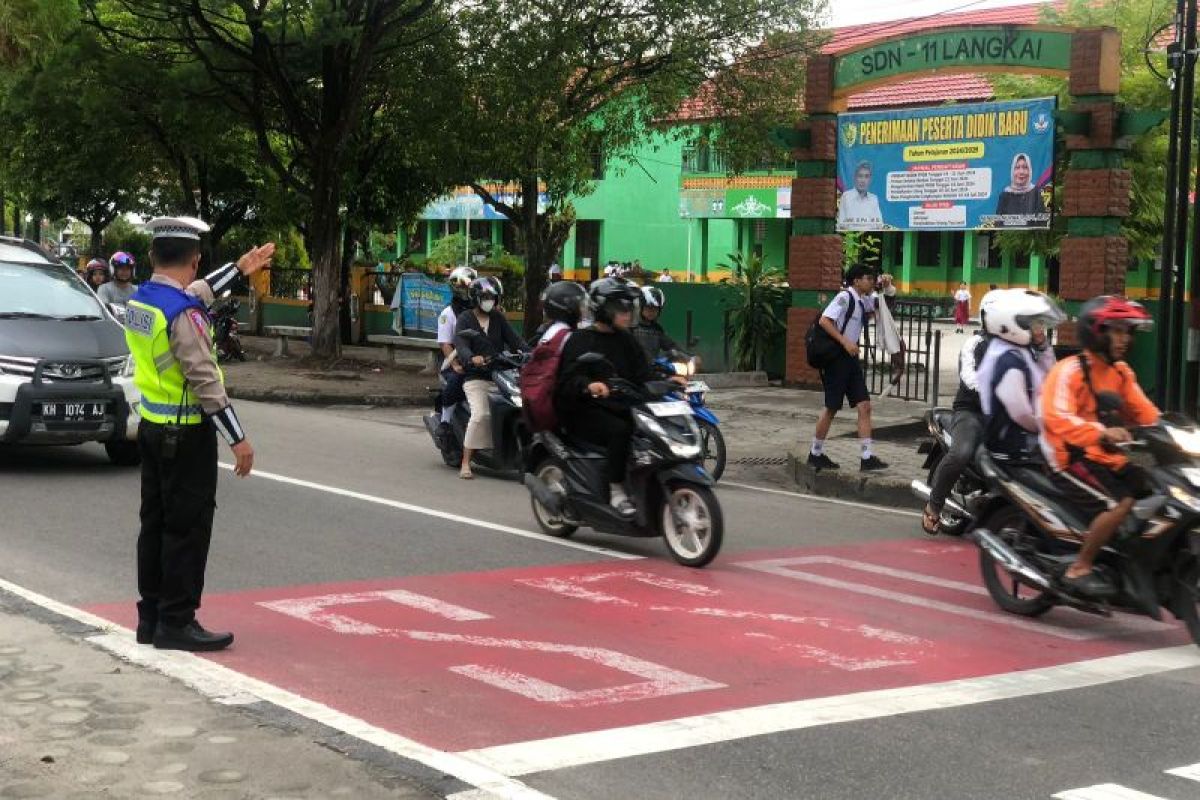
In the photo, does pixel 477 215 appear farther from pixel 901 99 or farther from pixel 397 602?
pixel 397 602

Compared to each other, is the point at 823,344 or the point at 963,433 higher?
the point at 823,344

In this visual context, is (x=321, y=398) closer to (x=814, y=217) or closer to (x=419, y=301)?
(x=814, y=217)

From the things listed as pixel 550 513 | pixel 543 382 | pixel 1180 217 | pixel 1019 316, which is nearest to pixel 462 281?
pixel 543 382

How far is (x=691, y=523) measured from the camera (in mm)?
9484

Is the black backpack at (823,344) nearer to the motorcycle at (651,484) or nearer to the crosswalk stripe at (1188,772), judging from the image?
the motorcycle at (651,484)

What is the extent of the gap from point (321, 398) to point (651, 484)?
11.6 metres

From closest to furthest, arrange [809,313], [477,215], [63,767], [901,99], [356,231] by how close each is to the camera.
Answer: [63,767] < [809,313] < [356,231] < [901,99] < [477,215]

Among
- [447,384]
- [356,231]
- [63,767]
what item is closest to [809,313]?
[447,384]

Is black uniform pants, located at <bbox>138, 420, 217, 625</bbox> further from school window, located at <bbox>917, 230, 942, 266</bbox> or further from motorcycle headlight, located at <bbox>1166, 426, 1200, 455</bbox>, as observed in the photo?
school window, located at <bbox>917, 230, 942, 266</bbox>

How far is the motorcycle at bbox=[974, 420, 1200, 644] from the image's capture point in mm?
7340

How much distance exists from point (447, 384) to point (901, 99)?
114 ft

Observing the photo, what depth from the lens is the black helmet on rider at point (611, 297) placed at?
9914mm

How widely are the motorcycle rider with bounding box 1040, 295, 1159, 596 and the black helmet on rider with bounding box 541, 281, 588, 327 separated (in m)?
4.04

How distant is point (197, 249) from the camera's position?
7.02 meters
